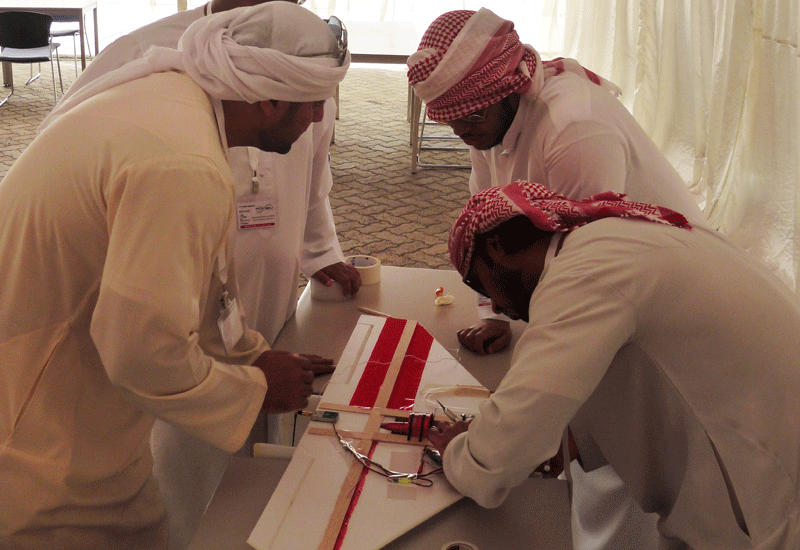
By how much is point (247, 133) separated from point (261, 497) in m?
0.71

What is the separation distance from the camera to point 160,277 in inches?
45.9

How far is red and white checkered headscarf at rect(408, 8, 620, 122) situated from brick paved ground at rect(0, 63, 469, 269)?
2305 millimetres

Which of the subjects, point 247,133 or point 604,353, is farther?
point 247,133

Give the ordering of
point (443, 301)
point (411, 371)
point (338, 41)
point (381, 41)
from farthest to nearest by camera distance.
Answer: point (381, 41) < point (443, 301) < point (411, 371) < point (338, 41)

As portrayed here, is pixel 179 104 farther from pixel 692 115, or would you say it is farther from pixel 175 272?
pixel 692 115

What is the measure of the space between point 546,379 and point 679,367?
245 mm

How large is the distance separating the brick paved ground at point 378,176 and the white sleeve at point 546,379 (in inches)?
118

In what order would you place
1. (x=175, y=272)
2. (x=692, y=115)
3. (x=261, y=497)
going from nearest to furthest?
(x=175, y=272), (x=261, y=497), (x=692, y=115)

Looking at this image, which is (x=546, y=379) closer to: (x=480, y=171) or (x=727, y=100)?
(x=480, y=171)

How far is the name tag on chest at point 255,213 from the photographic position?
2.07m

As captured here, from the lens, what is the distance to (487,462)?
1.24 meters

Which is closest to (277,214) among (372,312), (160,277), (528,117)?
(372,312)

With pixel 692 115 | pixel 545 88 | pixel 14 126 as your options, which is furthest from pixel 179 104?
pixel 14 126

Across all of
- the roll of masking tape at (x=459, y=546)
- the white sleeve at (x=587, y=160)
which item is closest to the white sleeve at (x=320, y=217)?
the white sleeve at (x=587, y=160)
